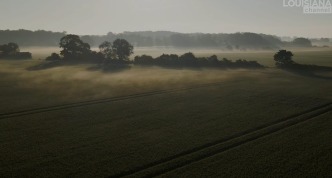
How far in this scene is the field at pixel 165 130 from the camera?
23875mm

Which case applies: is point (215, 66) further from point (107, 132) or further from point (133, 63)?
point (107, 132)

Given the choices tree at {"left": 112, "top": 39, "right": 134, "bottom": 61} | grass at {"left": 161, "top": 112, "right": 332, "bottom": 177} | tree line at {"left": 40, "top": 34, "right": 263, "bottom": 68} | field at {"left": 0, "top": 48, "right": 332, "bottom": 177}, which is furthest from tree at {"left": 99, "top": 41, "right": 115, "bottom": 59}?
grass at {"left": 161, "top": 112, "right": 332, "bottom": 177}

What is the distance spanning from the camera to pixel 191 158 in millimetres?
25656

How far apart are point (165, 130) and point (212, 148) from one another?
6.60m

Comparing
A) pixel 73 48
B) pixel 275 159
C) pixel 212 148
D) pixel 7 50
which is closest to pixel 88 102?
pixel 212 148

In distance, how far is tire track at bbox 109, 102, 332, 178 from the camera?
23453 millimetres

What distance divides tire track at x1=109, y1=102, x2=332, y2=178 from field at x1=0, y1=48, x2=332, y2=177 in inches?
3.4

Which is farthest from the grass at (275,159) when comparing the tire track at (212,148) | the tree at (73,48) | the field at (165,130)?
the tree at (73,48)

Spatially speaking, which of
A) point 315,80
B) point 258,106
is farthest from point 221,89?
point 315,80

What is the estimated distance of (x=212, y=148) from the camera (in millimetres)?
27891

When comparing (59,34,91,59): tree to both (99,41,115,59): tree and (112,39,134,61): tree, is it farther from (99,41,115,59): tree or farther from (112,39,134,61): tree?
(112,39,134,61): tree

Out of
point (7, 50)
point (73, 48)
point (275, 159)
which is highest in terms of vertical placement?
point (7, 50)

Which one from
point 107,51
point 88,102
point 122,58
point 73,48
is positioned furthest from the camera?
point 73,48

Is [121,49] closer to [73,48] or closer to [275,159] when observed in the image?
[73,48]
